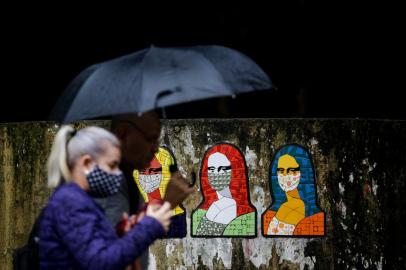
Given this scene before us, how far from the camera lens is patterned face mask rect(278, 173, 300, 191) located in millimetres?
5992

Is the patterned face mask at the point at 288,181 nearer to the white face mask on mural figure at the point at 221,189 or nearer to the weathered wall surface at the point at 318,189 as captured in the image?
the weathered wall surface at the point at 318,189

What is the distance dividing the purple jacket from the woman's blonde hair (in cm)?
11

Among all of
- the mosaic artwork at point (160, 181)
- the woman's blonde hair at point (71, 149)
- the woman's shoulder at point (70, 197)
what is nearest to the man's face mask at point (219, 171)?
the mosaic artwork at point (160, 181)

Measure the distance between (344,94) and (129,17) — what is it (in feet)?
10.7

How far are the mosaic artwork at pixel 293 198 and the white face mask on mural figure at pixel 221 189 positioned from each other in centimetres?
31

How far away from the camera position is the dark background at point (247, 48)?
9703 mm

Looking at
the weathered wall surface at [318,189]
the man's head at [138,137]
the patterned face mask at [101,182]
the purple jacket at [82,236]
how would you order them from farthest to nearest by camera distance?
the weathered wall surface at [318,189], the man's head at [138,137], the patterned face mask at [101,182], the purple jacket at [82,236]

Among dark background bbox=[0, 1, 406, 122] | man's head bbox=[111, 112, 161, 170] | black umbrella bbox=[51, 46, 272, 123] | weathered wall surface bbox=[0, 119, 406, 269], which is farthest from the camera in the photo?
dark background bbox=[0, 1, 406, 122]

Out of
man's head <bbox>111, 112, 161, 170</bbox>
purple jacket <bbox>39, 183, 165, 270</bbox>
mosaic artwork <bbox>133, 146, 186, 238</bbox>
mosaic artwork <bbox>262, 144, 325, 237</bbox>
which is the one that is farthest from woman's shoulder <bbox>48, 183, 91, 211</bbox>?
mosaic artwork <bbox>262, 144, 325, 237</bbox>

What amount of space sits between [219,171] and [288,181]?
590mm

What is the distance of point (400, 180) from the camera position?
6129mm

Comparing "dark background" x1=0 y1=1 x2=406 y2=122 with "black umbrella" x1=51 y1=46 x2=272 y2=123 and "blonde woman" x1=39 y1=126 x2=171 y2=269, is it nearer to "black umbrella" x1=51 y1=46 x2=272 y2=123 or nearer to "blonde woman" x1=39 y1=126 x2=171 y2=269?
"black umbrella" x1=51 y1=46 x2=272 y2=123

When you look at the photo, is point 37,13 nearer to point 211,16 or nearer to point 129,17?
point 129,17

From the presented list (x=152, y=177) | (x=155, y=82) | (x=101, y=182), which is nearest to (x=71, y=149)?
(x=101, y=182)
